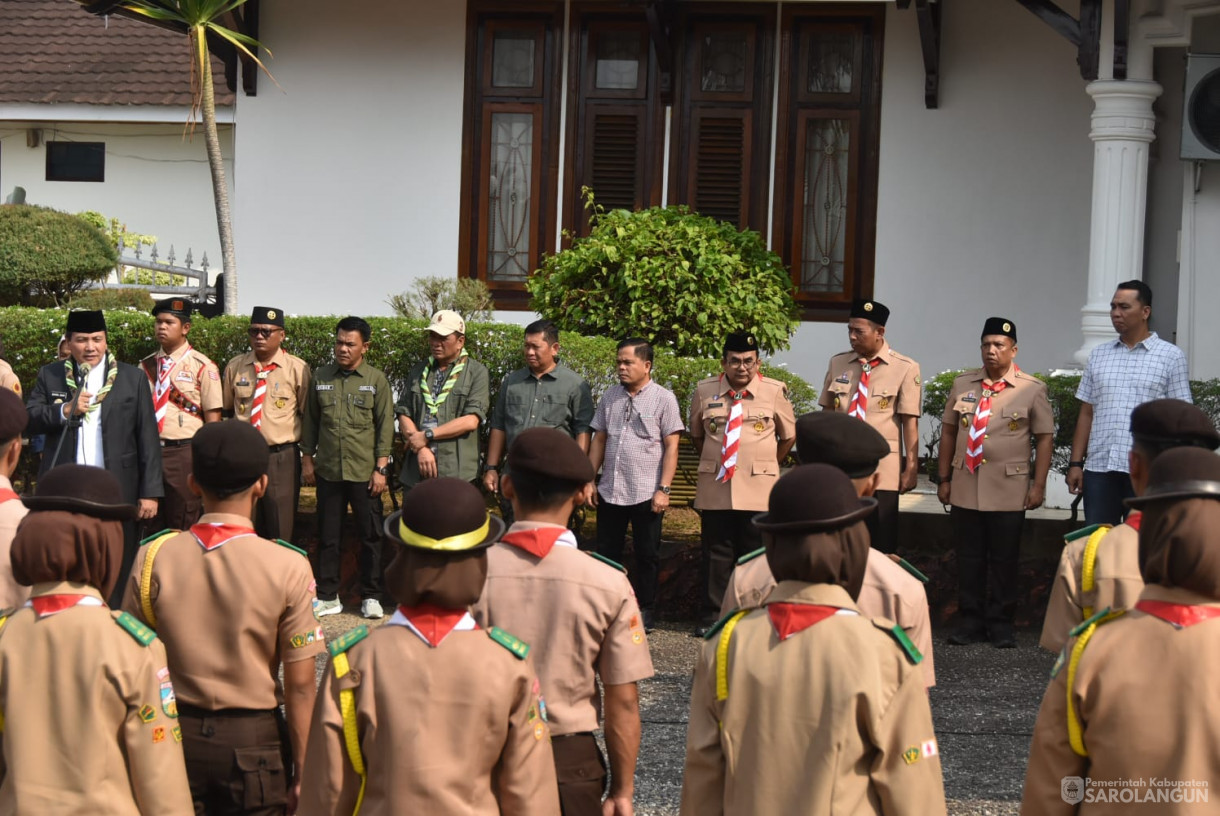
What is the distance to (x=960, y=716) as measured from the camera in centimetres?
691

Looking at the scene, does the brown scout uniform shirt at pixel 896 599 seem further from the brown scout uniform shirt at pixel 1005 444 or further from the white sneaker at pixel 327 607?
the white sneaker at pixel 327 607

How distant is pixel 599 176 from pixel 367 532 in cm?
532

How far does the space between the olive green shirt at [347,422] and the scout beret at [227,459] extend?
4900mm

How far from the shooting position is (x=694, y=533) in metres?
10.6

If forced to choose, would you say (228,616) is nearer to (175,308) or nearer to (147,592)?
(147,592)

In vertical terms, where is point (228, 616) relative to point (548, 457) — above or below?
below

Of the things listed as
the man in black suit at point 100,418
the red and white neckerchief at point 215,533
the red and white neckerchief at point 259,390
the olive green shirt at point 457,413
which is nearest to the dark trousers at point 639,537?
the olive green shirt at point 457,413

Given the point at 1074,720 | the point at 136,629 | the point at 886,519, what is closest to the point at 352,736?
the point at 136,629

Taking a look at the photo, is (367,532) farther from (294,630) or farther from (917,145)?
(917,145)

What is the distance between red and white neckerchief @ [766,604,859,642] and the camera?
323 cm

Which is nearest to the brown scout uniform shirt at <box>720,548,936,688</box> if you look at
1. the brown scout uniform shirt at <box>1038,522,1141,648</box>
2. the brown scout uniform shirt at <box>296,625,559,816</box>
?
the brown scout uniform shirt at <box>1038,522,1141,648</box>

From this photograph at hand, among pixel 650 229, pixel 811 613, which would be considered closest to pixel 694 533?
pixel 650 229

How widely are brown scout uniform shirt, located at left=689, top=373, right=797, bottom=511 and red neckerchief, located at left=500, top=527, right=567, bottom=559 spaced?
4588 mm

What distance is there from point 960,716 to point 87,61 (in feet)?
57.4
